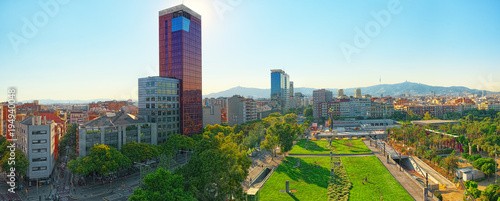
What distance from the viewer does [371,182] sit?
5000 cm

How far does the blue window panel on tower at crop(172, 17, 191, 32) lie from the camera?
80.9 m

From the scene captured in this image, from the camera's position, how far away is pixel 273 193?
148 feet

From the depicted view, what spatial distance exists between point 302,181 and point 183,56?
50.7 m

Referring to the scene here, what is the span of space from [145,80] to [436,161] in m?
76.1

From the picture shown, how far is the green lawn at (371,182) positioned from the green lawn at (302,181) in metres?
4.68

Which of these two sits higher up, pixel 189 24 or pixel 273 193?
pixel 189 24

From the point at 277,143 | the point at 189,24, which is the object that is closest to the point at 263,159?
the point at 277,143

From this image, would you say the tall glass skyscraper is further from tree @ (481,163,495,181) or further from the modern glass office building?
tree @ (481,163,495,181)

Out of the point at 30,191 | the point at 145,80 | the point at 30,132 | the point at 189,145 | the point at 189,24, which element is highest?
the point at 189,24

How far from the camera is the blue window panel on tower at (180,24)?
3187 inches

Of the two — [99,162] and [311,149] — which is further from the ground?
[99,162]

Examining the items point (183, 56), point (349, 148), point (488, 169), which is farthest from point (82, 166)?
point (488, 169)

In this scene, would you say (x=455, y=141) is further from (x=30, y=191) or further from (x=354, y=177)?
(x=30, y=191)

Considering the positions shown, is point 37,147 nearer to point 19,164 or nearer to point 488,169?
point 19,164
